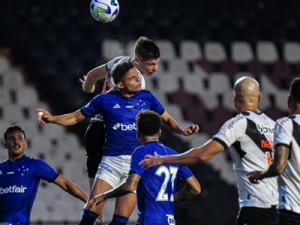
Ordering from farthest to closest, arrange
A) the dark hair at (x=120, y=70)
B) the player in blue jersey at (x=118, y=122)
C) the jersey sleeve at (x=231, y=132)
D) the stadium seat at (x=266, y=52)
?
the stadium seat at (x=266, y=52)
the player in blue jersey at (x=118, y=122)
the dark hair at (x=120, y=70)
the jersey sleeve at (x=231, y=132)

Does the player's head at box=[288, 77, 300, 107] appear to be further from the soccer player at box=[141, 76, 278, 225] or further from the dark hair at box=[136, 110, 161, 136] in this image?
the dark hair at box=[136, 110, 161, 136]

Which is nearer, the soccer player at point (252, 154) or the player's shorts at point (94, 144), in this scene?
the soccer player at point (252, 154)

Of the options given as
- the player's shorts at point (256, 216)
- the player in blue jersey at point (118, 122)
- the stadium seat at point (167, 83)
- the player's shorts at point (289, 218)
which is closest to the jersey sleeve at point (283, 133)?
the player's shorts at point (289, 218)

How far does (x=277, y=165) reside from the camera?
19.5ft

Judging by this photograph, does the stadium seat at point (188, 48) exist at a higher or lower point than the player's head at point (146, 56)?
higher

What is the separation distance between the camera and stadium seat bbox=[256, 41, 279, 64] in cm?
1358

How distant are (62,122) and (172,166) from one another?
172cm

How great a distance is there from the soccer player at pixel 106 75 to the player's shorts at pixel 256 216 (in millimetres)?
1952

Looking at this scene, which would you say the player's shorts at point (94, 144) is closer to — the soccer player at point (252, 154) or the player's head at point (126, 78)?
the player's head at point (126, 78)

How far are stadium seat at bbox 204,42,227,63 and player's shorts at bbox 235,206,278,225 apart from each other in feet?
23.2

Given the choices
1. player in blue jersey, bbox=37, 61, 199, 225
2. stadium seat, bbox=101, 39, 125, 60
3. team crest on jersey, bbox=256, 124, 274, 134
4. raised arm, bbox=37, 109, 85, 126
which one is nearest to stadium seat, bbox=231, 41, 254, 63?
stadium seat, bbox=101, 39, 125, 60

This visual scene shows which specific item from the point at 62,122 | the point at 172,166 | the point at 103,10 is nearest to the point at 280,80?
the point at 103,10

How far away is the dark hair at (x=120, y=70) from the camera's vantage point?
303 inches

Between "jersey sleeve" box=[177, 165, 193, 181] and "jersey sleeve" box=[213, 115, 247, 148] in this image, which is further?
"jersey sleeve" box=[177, 165, 193, 181]
